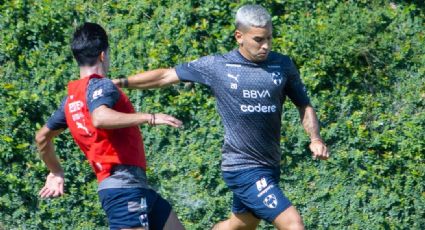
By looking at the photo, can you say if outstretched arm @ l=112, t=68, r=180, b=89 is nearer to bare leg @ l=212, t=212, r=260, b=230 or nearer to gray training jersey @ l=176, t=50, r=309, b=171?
gray training jersey @ l=176, t=50, r=309, b=171

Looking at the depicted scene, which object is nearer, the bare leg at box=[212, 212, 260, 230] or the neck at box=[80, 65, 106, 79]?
the neck at box=[80, 65, 106, 79]

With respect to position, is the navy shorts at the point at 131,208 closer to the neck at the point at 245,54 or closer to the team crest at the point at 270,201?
the team crest at the point at 270,201

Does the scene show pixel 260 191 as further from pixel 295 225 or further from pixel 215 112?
pixel 215 112

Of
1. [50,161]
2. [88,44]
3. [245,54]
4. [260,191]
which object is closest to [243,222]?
[260,191]

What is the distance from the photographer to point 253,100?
20.9ft

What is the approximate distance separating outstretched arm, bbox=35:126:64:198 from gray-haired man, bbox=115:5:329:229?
64 centimetres

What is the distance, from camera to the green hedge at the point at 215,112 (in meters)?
8.07

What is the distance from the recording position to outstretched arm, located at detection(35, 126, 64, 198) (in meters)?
5.94

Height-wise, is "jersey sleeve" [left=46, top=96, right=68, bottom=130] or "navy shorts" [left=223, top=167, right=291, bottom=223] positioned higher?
"jersey sleeve" [left=46, top=96, right=68, bottom=130]

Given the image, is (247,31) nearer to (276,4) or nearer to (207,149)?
(207,149)

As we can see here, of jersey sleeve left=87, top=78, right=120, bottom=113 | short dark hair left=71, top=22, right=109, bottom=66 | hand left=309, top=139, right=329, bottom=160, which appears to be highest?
short dark hair left=71, top=22, right=109, bottom=66

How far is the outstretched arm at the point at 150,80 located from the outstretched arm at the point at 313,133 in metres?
0.89

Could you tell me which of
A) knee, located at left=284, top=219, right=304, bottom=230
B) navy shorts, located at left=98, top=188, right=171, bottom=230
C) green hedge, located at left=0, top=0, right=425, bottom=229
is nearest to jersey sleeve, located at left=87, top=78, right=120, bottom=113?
navy shorts, located at left=98, top=188, right=171, bottom=230

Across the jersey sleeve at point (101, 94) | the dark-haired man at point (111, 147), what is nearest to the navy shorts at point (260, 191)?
the dark-haired man at point (111, 147)
